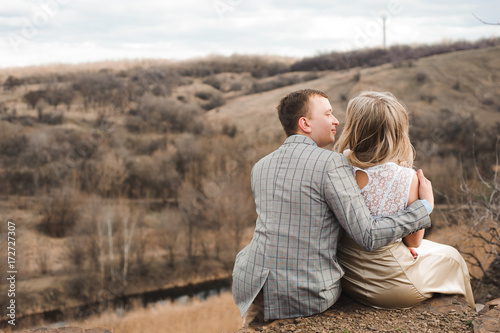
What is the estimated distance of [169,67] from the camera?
60906mm

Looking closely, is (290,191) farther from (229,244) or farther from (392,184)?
(229,244)

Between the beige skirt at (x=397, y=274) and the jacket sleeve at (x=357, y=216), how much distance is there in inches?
7.7

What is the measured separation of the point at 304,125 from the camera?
2830 mm

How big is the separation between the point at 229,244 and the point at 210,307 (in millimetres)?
6164

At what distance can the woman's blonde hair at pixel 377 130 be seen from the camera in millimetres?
2672

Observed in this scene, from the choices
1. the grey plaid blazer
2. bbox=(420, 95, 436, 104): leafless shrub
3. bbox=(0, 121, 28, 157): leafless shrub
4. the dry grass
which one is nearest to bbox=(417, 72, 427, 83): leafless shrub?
bbox=(420, 95, 436, 104): leafless shrub

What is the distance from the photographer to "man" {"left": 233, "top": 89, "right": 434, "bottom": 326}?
257cm

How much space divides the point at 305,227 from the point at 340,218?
210 mm

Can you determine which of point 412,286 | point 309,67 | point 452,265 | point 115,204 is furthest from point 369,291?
point 309,67

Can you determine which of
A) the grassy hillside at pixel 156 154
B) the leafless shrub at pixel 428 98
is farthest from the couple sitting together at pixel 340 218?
the leafless shrub at pixel 428 98

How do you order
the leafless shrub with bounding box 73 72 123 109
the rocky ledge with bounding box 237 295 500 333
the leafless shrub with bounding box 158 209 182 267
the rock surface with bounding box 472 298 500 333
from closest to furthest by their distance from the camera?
1. the rock surface with bounding box 472 298 500 333
2. the rocky ledge with bounding box 237 295 500 333
3. the leafless shrub with bounding box 158 209 182 267
4. the leafless shrub with bounding box 73 72 123 109

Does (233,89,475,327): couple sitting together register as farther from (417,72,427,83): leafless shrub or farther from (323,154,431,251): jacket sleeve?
(417,72,427,83): leafless shrub

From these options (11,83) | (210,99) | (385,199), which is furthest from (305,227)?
(11,83)

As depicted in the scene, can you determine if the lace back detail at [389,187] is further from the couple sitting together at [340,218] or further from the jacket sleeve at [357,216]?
the jacket sleeve at [357,216]
